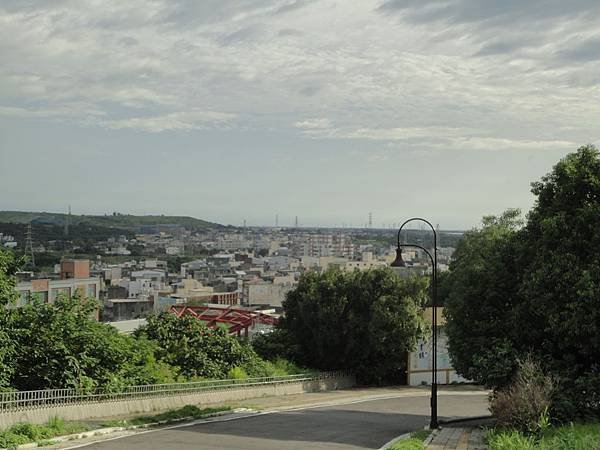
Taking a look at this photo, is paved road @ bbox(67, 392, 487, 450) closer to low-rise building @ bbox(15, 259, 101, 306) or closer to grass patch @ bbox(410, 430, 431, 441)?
grass patch @ bbox(410, 430, 431, 441)

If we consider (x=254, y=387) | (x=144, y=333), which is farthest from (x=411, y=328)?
(x=144, y=333)

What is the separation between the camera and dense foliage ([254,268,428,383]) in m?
42.9

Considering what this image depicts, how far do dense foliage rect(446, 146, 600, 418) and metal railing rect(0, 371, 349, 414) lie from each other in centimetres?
1020

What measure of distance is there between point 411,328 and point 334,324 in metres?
4.20

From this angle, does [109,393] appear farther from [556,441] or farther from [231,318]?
[231,318]

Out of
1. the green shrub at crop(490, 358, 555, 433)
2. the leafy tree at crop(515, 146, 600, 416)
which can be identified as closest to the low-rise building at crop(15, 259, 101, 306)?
the leafy tree at crop(515, 146, 600, 416)

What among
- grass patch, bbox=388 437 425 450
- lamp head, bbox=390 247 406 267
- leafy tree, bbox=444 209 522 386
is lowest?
grass patch, bbox=388 437 425 450

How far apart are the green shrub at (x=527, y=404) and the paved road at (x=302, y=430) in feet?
11.0

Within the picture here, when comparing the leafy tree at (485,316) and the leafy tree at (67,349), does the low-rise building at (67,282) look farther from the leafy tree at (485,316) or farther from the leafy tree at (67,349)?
the leafy tree at (485,316)

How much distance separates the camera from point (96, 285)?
79250 millimetres

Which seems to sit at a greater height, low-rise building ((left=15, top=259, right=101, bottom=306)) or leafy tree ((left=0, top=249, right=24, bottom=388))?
leafy tree ((left=0, top=249, right=24, bottom=388))

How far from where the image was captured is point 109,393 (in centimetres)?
2450

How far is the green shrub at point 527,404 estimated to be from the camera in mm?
18359

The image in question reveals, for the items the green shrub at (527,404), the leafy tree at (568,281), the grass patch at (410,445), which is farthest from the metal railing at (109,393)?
the leafy tree at (568,281)
